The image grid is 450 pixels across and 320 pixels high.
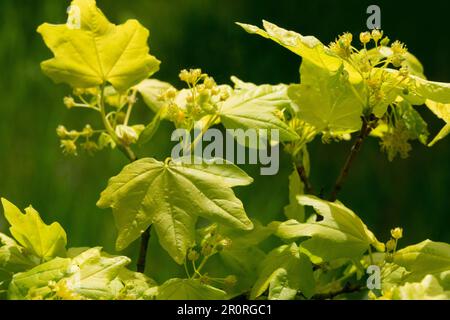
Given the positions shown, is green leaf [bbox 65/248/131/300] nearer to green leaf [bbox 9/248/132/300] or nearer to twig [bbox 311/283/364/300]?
green leaf [bbox 9/248/132/300]

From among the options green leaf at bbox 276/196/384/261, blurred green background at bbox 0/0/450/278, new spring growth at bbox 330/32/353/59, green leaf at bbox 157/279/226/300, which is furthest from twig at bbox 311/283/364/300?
blurred green background at bbox 0/0/450/278

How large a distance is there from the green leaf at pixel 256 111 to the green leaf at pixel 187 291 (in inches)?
9.0

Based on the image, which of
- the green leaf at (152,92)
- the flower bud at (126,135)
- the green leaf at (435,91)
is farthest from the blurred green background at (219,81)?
the green leaf at (435,91)

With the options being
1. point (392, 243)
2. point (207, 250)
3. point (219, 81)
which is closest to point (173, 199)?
point (207, 250)

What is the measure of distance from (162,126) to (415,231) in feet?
2.58

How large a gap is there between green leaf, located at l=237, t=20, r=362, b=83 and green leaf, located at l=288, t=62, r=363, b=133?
0.07 feet

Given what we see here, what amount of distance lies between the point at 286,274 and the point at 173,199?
7.8 inches

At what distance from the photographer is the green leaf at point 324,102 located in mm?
1232

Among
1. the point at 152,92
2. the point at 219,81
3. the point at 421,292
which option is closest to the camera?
the point at 421,292

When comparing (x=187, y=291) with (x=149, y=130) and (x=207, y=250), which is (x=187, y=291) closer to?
(x=207, y=250)

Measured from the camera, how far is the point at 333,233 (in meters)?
1.15

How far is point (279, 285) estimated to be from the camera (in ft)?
3.79

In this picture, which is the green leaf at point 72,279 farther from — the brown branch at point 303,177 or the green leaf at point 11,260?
the brown branch at point 303,177
